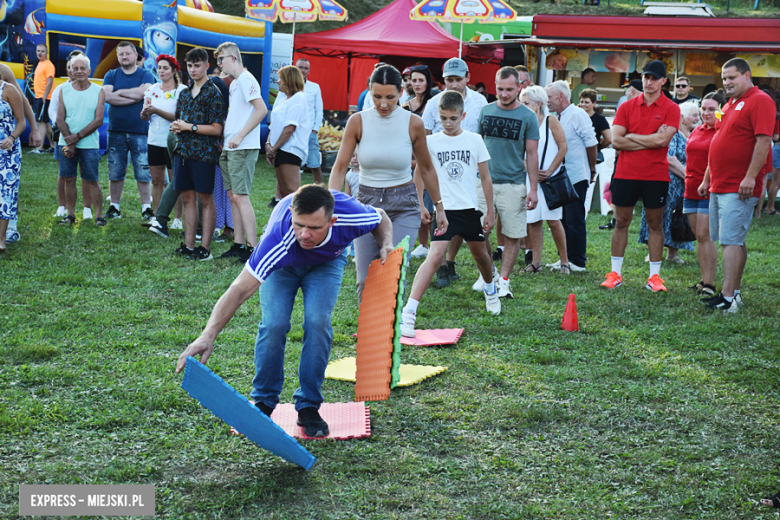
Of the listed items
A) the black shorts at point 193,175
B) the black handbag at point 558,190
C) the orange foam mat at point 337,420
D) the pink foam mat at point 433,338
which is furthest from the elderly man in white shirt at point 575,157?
the orange foam mat at point 337,420

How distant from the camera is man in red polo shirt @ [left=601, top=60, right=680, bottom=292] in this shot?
22.3ft

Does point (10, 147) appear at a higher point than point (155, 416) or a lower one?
higher

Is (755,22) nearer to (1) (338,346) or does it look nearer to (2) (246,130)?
(2) (246,130)

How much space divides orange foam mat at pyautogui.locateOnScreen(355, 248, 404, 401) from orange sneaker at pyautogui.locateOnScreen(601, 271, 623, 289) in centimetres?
402

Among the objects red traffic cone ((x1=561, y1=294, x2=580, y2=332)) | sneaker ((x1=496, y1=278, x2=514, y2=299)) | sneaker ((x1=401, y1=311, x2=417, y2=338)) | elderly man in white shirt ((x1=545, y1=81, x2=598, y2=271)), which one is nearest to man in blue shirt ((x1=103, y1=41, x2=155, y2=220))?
elderly man in white shirt ((x1=545, y1=81, x2=598, y2=271))

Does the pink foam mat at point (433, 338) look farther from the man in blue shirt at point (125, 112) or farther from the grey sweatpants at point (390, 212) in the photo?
the man in blue shirt at point (125, 112)

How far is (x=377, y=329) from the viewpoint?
3584 millimetres

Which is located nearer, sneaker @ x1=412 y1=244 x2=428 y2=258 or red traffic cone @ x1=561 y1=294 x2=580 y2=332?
red traffic cone @ x1=561 y1=294 x2=580 y2=332

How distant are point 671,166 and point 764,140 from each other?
8.06 feet

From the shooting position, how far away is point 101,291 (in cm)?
613

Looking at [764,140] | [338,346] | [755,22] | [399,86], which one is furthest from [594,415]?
[755,22]

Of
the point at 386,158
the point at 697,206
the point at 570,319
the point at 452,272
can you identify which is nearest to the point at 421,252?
the point at 452,272

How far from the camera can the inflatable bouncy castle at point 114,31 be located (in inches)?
530

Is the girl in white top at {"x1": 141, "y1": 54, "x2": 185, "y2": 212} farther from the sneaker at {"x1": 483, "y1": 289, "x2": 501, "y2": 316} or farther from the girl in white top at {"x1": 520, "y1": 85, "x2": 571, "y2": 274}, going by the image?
the sneaker at {"x1": 483, "y1": 289, "x2": 501, "y2": 316}
